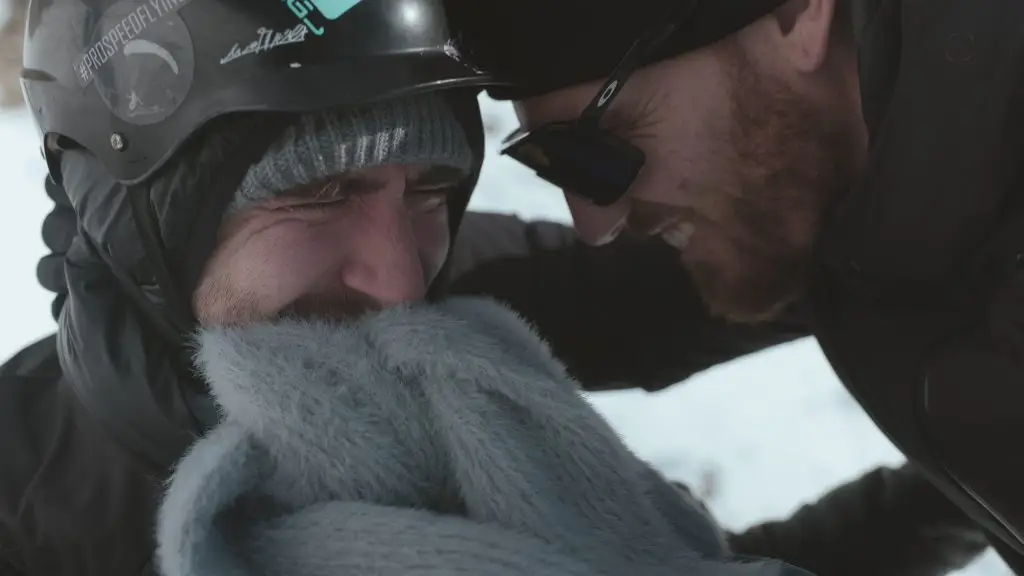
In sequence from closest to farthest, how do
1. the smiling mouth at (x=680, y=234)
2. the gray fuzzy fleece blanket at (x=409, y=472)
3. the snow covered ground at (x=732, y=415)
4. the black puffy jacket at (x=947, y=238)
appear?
the gray fuzzy fleece blanket at (x=409, y=472) < the black puffy jacket at (x=947, y=238) < the smiling mouth at (x=680, y=234) < the snow covered ground at (x=732, y=415)

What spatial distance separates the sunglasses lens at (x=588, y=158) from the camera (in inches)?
48.9

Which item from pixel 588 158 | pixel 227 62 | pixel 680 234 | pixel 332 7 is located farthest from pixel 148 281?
pixel 680 234

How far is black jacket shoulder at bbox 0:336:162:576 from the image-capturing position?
3.66ft

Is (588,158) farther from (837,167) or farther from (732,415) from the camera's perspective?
(732,415)

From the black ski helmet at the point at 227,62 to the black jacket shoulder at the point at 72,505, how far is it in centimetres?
39

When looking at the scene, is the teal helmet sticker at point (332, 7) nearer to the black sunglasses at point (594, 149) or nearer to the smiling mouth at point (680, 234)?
the black sunglasses at point (594, 149)

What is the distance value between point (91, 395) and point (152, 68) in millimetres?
425

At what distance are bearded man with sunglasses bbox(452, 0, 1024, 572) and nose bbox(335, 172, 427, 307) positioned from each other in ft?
0.77

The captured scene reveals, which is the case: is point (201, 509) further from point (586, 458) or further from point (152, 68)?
point (152, 68)

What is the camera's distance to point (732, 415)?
2.22m

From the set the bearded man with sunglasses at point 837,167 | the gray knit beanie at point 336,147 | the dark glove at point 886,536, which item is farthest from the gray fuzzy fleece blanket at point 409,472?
the dark glove at point 886,536

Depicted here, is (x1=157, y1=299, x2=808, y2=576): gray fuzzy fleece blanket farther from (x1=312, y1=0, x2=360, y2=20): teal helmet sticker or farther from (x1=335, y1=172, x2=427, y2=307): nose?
(x1=312, y1=0, x2=360, y2=20): teal helmet sticker

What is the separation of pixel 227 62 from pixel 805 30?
2.39 ft
